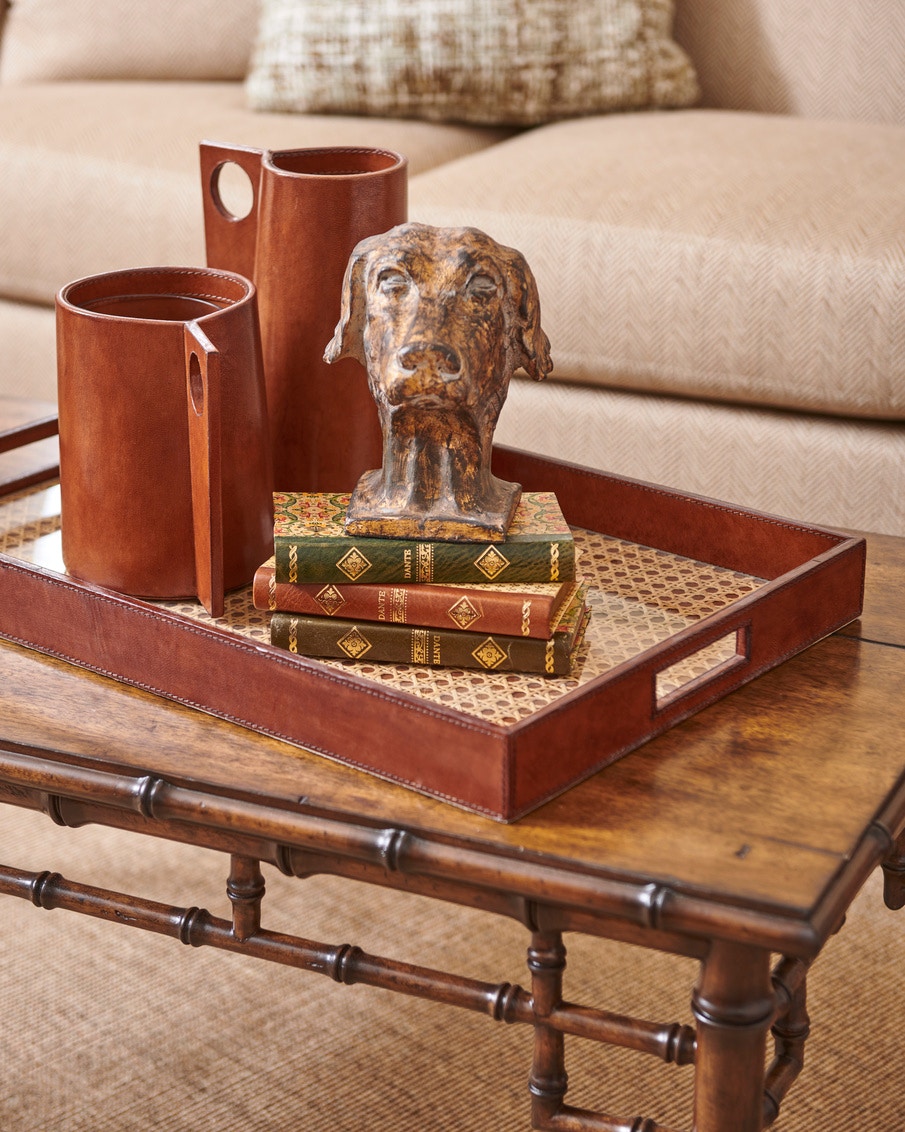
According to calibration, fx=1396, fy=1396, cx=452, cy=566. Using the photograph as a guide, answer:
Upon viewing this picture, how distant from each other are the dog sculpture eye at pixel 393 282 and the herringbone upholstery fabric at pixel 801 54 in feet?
4.65

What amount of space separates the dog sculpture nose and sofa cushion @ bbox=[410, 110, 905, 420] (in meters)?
0.86

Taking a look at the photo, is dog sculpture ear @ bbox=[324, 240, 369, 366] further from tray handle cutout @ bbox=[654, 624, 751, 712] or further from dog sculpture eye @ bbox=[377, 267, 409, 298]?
tray handle cutout @ bbox=[654, 624, 751, 712]

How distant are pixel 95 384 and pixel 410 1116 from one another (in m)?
0.65

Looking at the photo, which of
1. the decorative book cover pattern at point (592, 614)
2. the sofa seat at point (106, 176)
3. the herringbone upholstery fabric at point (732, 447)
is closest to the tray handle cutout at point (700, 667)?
the decorative book cover pattern at point (592, 614)

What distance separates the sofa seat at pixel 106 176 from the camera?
6.17ft

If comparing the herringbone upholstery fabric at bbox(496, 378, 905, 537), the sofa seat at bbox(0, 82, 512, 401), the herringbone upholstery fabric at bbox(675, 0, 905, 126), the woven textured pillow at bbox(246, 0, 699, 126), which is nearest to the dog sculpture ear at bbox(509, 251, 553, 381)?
the herringbone upholstery fabric at bbox(496, 378, 905, 537)

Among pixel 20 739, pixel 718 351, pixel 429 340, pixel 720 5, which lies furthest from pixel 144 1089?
pixel 720 5

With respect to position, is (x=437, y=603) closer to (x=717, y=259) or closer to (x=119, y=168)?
(x=717, y=259)

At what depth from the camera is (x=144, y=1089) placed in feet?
3.86

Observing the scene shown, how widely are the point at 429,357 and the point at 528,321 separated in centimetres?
9

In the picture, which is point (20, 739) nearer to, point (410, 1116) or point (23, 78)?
point (410, 1116)

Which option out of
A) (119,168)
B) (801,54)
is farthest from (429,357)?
(801,54)

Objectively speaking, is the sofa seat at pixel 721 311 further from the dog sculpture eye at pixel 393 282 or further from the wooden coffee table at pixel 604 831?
the dog sculpture eye at pixel 393 282

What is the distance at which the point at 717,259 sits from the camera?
158 cm
